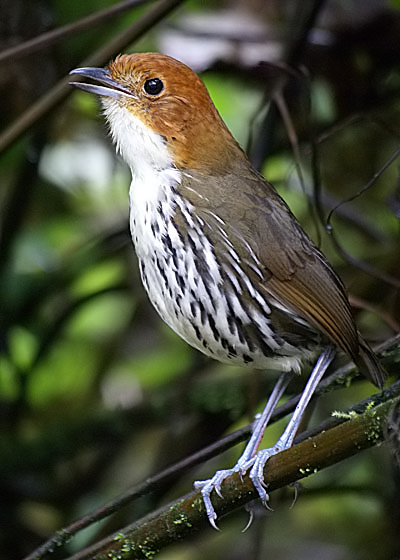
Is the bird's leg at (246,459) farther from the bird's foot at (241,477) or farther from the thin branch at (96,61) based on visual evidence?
the thin branch at (96,61)

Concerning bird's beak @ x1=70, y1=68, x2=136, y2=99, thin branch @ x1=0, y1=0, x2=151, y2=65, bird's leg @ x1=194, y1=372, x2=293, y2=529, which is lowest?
bird's leg @ x1=194, y1=372, x2=293, y2=529

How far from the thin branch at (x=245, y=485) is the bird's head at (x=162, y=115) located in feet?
3.24

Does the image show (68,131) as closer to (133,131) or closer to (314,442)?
(133,131)

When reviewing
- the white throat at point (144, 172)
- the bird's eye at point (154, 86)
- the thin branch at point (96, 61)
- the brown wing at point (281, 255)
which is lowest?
the brown wing at point (281, 255)

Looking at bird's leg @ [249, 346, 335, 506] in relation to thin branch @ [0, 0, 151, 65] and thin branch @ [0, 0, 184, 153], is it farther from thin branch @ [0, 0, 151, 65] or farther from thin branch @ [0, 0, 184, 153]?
thin branch @ [0, 0, 151, 65]

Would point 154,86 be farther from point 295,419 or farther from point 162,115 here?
point 295,419

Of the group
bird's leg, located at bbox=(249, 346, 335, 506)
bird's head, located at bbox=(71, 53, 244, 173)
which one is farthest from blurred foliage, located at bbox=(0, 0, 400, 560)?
bird's head, located at bbox=(71, 53, 244, 173)

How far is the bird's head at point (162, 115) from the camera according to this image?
304cm

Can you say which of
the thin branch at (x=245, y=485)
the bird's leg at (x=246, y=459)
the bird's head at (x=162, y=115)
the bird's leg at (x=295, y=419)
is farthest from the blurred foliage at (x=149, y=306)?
the thin branch at (x=245, y=485)

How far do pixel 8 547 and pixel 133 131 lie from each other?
231 cm

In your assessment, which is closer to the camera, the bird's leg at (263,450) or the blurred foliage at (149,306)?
the bird's leg at (263,450)

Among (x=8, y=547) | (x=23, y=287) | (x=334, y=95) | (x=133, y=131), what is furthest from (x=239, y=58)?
(x=8, y=547)

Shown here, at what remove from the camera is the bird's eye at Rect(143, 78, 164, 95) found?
3.05 meters

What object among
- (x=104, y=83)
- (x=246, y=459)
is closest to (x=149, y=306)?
(x=246, y=459)
